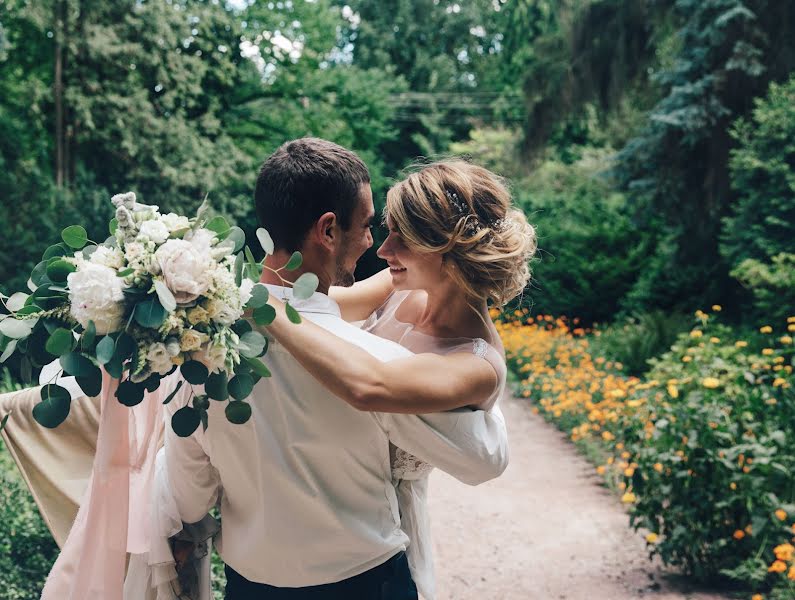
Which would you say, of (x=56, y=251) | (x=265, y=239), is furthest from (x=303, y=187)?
(x=56, y=251)

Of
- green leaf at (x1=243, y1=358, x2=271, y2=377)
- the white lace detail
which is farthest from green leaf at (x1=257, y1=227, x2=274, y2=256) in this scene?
the white lace detail

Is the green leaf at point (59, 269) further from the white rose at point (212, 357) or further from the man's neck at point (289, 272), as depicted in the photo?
the man's neck at point (289, 272)

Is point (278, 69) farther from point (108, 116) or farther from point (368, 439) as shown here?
point (368, 439)

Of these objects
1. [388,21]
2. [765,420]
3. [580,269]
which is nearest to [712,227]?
[580,269]

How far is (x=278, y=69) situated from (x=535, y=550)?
16.7 metres

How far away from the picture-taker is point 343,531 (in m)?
1.89

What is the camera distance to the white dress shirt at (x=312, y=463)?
6.00ft

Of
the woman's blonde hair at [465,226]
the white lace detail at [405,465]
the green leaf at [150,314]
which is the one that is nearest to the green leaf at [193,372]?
the green leaf at [150,314]

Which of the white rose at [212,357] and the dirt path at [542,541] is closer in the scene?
the white rose at [212,357]

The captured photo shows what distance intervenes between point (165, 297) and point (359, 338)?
1.66 ft

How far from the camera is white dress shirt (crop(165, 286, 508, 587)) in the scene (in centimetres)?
183

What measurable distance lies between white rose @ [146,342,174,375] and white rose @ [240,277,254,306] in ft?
0.55

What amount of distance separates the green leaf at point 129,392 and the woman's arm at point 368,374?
283 millimetres

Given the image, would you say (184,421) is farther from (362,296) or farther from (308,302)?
(362,296)
